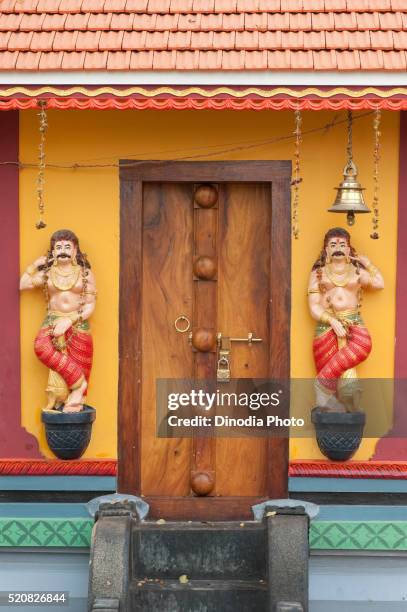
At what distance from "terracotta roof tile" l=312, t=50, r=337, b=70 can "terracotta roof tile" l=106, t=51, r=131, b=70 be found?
1.12 metres

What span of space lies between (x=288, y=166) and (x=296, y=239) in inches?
19.4

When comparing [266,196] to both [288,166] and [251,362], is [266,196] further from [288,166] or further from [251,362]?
[251,362]

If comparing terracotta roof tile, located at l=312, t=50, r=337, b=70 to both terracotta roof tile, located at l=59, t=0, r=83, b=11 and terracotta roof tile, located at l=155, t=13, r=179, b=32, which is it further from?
terracotta roof tile, located at l=59, t=0, r=83, b=11

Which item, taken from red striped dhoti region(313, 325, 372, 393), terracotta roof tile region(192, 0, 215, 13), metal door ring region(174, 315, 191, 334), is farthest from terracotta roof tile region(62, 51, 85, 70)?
A: red striped dhoti region(313, 325, 372, 393)

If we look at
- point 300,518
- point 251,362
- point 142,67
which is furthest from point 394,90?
point 300,518

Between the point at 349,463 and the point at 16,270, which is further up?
the point at 16,270

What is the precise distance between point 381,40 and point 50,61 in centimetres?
202

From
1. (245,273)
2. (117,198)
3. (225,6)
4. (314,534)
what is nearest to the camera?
(225,6)

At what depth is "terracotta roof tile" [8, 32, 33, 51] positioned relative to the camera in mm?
6152

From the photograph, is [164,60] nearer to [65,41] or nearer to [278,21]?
[65,41]

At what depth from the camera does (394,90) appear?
19.7 ft

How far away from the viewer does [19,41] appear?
621cm

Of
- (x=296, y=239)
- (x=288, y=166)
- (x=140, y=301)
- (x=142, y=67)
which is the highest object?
(x=142, y=67)

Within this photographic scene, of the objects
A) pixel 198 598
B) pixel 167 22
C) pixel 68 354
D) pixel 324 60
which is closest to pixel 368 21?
pixel 324 60
